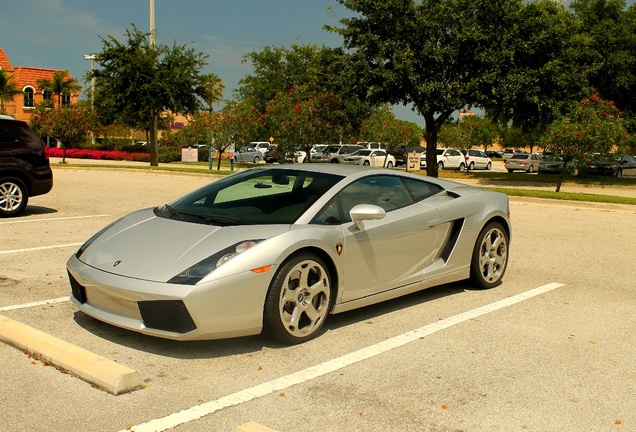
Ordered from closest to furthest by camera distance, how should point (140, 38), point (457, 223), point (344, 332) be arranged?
point (344, 332), point (457, 223), point (140, 38)

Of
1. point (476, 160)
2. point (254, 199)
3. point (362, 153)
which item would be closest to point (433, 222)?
point (254, 199)

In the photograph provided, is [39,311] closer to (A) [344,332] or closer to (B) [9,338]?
(B) [9,338]

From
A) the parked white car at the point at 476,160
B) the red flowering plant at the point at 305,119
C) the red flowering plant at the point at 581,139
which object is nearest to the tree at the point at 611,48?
the red flowering plant at the point at 581,139

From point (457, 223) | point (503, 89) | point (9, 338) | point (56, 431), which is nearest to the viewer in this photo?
point (56, 431)

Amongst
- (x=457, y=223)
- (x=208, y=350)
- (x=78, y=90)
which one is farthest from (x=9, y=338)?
(x=78, y=90)

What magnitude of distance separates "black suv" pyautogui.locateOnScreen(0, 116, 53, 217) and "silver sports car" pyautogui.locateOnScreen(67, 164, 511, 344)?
722cm

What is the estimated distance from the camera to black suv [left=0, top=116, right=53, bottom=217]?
11.9 metres

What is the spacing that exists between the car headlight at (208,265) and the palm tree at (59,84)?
6903 cm

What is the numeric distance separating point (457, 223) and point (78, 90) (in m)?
71.3

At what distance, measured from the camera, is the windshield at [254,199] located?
527 cm

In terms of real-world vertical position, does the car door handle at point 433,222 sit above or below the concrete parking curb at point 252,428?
above

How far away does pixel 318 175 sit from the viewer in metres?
5.87

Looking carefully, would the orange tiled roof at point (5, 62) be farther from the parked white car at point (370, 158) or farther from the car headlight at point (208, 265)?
the car headlight at point (208, 265)

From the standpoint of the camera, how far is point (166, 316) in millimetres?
4449
